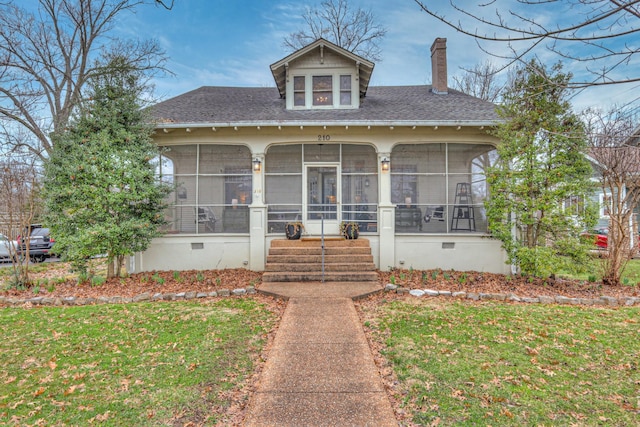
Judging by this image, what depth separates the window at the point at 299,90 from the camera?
9.93 meters

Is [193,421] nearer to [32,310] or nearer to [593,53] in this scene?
[593,53]

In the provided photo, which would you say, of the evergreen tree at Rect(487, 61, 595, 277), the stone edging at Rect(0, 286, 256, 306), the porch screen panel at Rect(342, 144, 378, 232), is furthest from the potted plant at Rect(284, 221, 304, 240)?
the evergreen tree at Rect(487, 61, 595, 277)

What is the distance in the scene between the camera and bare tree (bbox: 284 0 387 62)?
18609 mm

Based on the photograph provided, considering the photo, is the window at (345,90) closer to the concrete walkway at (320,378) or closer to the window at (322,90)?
the window at (322,90)

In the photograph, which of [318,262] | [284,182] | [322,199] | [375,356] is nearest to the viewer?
[375,356]

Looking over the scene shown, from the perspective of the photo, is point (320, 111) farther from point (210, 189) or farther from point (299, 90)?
point (210, 189)

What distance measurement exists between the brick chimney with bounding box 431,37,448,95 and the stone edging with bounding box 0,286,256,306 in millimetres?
9205

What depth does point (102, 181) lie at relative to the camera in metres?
7.28

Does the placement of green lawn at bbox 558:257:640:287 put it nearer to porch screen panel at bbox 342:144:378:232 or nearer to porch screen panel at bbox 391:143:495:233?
porch screen panel at bbox 391:143:495:233

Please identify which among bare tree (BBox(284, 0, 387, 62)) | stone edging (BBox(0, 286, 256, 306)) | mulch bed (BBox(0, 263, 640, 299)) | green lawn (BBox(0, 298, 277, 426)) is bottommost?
green lawn (BBox(0, 298, 277, 426))

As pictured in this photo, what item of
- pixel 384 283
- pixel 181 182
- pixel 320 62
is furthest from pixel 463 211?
pixel 181 182

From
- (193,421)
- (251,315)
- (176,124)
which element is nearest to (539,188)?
(251,315)

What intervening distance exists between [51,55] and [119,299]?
1436cm

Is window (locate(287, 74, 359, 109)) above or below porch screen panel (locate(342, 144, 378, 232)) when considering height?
above
